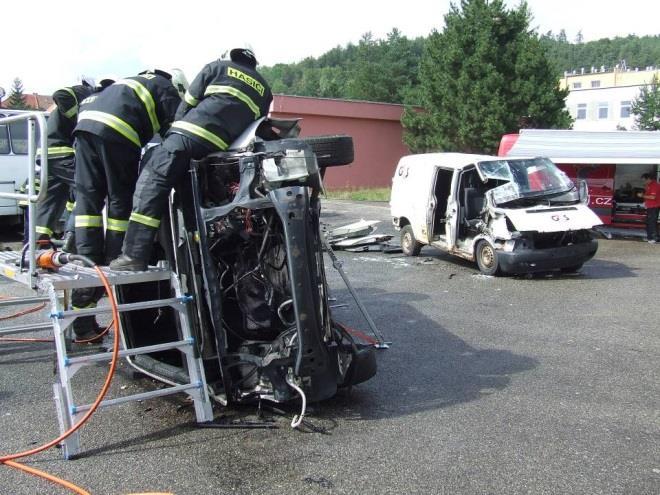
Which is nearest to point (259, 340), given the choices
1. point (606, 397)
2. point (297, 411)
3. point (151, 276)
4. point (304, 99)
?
point (297, 411)

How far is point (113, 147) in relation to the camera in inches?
190

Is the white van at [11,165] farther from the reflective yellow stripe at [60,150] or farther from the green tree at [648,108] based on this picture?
the green tree at [648,108]

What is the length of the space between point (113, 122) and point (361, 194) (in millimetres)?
25266

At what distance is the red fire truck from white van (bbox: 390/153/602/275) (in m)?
4.67

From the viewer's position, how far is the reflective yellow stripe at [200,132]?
14.5ft

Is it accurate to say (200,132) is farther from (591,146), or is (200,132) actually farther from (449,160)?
(591,146)

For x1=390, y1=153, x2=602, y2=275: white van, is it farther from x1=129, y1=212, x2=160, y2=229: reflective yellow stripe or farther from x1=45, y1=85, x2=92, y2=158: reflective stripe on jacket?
x1=129, y1=212, x2=160, y2=229: reflective yellow stripe

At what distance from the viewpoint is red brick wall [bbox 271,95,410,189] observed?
99.7 ft

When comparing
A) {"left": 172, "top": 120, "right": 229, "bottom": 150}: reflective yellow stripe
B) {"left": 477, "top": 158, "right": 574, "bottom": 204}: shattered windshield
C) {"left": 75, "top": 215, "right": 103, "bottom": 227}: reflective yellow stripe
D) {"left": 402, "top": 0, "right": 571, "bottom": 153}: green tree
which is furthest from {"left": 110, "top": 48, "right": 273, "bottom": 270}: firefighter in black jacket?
{"left": 402, "top": 0, "right": 571, "bottom": 153}: green tree

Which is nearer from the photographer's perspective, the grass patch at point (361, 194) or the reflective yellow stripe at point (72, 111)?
the reflective yellow stripe at point (72, 111)

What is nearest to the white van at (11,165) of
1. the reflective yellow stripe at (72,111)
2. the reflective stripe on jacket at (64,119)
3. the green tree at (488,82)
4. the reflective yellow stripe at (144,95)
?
the reflective stripe on jacket at (64,119)

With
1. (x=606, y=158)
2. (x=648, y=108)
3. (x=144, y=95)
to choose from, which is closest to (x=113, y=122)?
(x=144, y=95)

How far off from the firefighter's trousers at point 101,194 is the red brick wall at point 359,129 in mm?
25008

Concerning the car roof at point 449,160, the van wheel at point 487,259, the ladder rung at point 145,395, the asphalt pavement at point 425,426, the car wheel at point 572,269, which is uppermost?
the car roof at point 449,160
